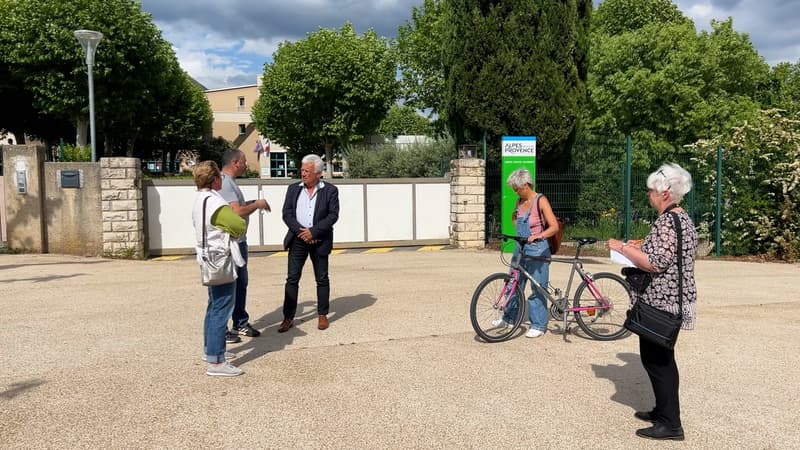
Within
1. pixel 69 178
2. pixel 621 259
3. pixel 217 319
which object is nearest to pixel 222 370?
pixel 217 319

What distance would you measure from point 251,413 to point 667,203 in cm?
285

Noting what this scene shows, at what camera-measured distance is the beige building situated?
5531 centimetres

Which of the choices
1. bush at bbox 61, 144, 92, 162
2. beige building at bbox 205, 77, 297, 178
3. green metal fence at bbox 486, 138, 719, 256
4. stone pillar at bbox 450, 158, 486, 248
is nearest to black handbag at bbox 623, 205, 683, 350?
stone pillar at bbox 450, 158, 486, 248

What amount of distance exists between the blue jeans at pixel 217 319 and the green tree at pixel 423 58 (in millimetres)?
28106

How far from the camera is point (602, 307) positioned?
565cm

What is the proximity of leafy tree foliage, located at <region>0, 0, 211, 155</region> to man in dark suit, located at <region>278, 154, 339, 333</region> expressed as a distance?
22.2 m

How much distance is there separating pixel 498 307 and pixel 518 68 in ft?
28.0

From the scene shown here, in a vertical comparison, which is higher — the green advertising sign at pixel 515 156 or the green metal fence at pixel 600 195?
the green advertising sign at pixel 515 156

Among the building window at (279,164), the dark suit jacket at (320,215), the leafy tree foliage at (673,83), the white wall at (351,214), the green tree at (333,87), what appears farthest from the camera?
the building window at (279,164)

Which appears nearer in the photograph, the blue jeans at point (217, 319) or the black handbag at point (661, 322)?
the black handbag at point (661, 322)

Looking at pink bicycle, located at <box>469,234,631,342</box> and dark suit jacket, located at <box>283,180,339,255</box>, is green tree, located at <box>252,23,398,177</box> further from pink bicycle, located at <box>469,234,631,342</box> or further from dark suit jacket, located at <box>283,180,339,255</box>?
pink bicycle, located at <box>469,234,631,342</box>

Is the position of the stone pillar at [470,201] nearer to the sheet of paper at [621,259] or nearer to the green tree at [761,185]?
the green tree at [761,185]

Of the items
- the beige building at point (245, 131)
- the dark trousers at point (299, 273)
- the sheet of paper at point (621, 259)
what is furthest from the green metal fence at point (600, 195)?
the beige building at point (245, 131)

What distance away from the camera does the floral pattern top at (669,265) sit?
3.35 metres
